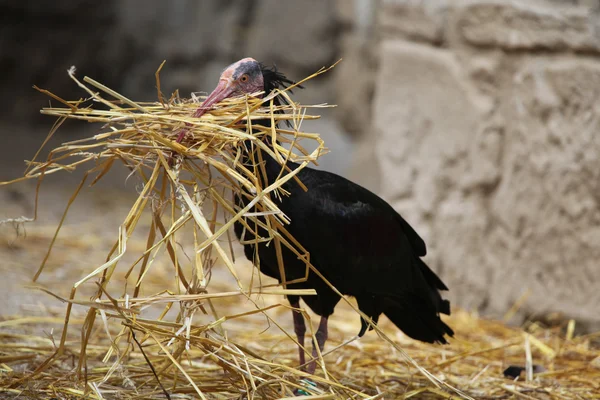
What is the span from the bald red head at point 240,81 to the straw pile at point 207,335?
0.26 feet

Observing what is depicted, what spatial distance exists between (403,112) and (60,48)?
4.50 meters

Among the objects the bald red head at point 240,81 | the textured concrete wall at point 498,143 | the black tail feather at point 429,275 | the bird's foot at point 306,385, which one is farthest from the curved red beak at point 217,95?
the textured concrete wall at point 498,143

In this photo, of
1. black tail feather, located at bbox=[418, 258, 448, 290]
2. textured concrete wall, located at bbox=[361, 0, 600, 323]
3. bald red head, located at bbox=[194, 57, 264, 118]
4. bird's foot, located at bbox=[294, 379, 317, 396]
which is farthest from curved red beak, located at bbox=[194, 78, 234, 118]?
textured concrete wall, located at bbox=[361, 0, 600, 323]

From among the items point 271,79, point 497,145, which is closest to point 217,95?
point 271,79

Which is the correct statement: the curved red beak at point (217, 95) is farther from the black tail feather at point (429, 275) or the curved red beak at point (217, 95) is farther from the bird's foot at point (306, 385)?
the black tail feather at point (429, 275)

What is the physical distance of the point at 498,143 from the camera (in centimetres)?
379

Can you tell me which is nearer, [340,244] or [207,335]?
[207,335]

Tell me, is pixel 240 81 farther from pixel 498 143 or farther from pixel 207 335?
pixel 498 143

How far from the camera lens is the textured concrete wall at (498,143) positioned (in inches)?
138

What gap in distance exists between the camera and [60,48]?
7.48m

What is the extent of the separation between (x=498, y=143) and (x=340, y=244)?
1646mm

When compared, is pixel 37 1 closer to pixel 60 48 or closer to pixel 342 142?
pixel 60 48

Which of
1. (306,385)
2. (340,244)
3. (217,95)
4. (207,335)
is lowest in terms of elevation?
(306,385)

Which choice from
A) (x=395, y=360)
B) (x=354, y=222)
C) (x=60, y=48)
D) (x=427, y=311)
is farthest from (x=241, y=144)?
(x=60, y=48)
